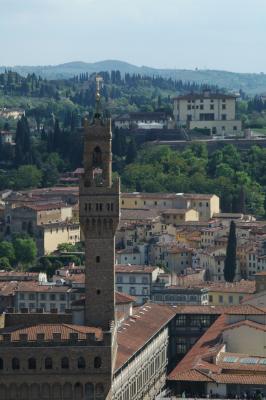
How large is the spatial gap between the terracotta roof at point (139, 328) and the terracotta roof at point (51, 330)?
1624mm

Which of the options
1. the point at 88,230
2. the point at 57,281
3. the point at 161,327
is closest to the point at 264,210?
the point at 57,281

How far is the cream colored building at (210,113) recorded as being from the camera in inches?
6491

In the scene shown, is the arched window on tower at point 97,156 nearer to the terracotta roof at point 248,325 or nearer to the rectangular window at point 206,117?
the terracotta roof at point 248,325

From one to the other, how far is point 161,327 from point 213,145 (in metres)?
82.3

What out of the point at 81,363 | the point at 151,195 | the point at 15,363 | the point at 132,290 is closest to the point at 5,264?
the point at 132,290

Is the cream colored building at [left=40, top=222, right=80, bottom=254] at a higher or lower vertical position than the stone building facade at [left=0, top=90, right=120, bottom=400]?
lower

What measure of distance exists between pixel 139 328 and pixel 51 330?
9208mm

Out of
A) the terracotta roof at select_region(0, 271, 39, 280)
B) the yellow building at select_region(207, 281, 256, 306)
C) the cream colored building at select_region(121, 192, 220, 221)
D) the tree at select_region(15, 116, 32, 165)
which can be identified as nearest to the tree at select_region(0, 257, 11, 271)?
the terracotta roof at select_region(0, 271, 39, 280)

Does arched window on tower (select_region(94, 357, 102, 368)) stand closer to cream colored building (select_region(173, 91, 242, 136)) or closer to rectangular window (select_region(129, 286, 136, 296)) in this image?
rectangular window (select_region(129, 286, 136, 296))

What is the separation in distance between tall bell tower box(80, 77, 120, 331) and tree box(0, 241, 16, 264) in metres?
48.4

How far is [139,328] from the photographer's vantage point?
69.9m

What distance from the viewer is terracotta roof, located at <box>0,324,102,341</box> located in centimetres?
6075

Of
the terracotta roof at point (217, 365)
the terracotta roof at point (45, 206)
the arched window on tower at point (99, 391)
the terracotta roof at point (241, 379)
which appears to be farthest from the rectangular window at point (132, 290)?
the arched window on tower at point (99, 391)

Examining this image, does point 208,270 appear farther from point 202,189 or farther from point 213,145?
point 213,145
